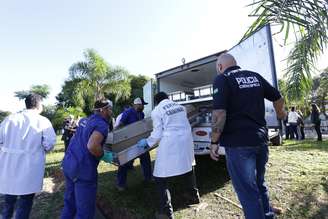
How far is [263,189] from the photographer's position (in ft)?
8.74

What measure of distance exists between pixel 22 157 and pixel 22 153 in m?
0.05

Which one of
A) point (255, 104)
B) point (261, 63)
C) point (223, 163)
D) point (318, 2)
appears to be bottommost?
point (223, 163)

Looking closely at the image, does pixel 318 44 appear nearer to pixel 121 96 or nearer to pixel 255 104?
pixel 255 104

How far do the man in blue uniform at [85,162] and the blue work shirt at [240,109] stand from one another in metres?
1.23

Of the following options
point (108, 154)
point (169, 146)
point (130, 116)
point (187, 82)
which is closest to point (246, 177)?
point (169, 146)

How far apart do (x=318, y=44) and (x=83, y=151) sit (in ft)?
11.6

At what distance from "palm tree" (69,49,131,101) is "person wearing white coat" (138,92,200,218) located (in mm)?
13748

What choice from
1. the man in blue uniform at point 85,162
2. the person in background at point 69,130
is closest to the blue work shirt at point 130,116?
the man in blue uniform at point 85,162

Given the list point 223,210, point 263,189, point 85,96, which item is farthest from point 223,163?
point 85,96

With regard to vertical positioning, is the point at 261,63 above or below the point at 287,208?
above

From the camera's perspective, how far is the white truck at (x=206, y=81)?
333 centimetres

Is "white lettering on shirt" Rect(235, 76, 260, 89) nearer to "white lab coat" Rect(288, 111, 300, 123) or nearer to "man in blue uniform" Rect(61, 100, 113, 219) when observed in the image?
"man in blue uniform" Rect(61, 100, 113, 219)

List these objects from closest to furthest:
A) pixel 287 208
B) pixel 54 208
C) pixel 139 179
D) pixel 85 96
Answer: pixel 287 208
pixel 54 208
pixel 139 179
pixel 85 96

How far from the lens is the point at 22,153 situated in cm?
308
